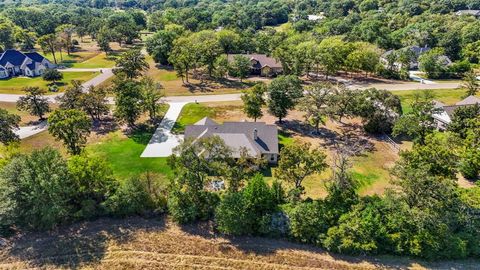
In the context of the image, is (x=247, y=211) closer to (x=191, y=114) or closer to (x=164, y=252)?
(x=164, y=252)

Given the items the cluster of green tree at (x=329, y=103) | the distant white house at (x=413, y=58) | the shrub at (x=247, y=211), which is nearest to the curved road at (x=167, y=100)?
the distant white house at (x=413, y=58)

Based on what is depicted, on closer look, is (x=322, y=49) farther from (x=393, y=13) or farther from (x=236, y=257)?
(x=393, y=13)

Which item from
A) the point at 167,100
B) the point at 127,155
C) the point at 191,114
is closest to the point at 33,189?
the point at 127,155

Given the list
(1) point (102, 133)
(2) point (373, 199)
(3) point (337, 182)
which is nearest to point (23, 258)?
(1) point (102, 133)

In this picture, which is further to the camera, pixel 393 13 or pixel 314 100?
pixel 393 13

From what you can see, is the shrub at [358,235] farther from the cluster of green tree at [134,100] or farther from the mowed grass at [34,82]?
the mowed grass at [34,82]
